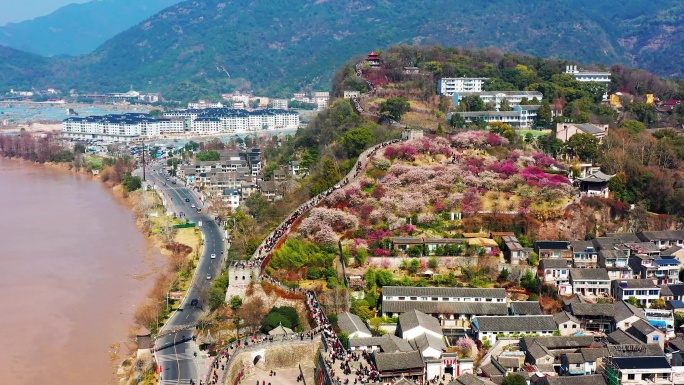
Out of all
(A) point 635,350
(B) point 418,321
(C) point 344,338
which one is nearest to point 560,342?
(A) point 635,350

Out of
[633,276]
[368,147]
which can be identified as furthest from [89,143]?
[633,276]

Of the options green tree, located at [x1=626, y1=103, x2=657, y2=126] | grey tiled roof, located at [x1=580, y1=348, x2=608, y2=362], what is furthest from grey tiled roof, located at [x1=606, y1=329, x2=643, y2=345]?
green tree, located at [x1=626, y1=103, x2=657, y2=126]

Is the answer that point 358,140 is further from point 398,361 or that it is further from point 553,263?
point 398,361

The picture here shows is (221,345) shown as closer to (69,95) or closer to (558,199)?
(558,199)

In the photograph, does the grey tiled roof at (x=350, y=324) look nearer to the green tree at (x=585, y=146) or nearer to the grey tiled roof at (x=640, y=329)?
the grey tiled roof at (x=640, y=329)

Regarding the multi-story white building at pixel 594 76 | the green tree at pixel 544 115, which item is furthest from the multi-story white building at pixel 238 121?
the green tree at pixel 544 115

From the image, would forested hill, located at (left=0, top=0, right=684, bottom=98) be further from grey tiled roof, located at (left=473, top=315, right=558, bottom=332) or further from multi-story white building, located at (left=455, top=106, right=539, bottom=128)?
grey tiled roof, located at (left=473, top=315, right=558, bottom=332)
